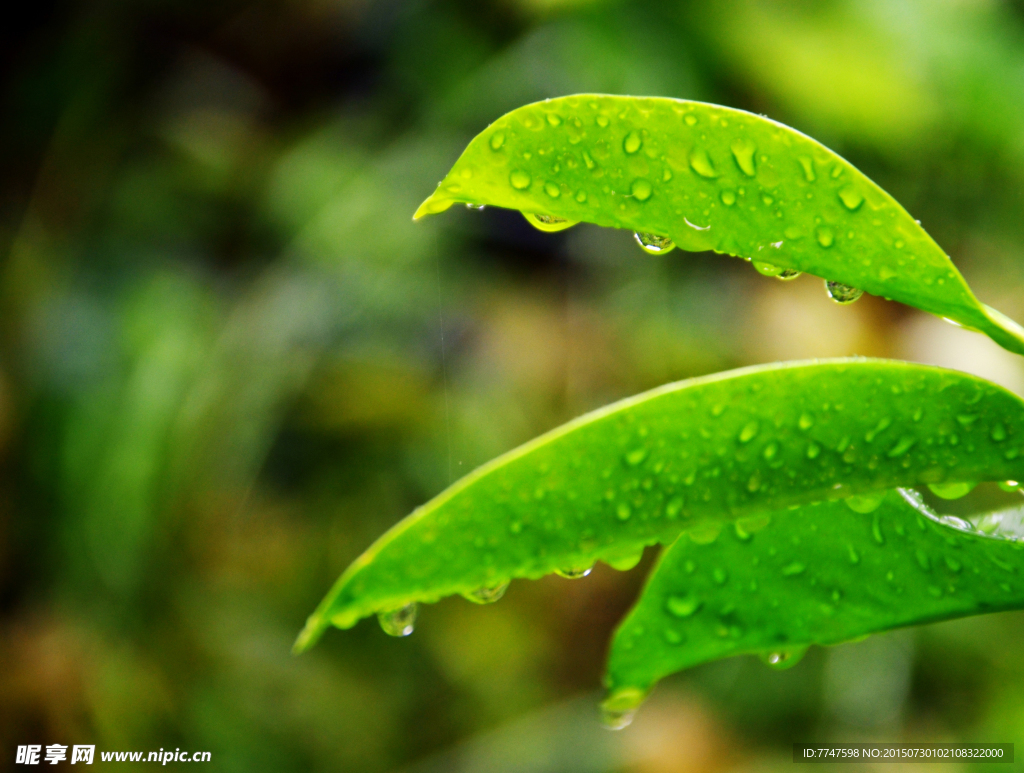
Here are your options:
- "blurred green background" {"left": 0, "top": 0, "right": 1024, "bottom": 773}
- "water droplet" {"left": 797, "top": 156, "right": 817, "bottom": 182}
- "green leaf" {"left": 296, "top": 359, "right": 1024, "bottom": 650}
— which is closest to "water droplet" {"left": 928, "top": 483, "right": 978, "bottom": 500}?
"green leaf" {"left": 296, "top": 359, "right": 1024, "bottom": 650}

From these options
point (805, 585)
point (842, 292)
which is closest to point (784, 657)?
point (805, 585)

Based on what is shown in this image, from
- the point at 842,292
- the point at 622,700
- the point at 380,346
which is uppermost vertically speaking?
the point at 380,346

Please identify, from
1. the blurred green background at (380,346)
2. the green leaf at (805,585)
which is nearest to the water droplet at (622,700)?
the green leaf at (805,585)

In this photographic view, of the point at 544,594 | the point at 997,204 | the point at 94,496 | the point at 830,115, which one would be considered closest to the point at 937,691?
the point at 544,594

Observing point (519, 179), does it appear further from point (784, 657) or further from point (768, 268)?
point (784, 657)

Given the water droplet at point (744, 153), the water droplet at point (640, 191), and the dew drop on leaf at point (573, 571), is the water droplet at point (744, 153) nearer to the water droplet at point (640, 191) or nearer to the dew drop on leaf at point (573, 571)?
the water droplet at point (640, 191)

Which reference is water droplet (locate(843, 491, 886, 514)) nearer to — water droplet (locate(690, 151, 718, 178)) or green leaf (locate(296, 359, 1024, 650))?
green leaf (locate(296, 359, 1024, 650))
